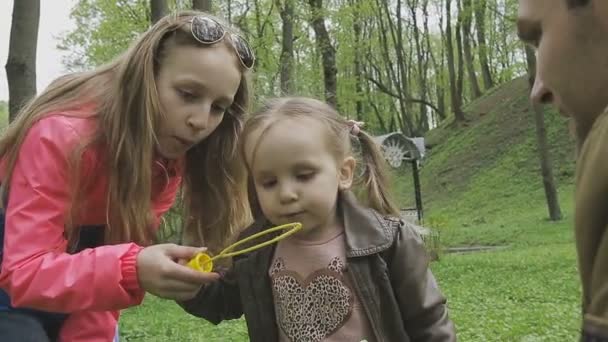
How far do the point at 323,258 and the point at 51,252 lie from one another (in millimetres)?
692

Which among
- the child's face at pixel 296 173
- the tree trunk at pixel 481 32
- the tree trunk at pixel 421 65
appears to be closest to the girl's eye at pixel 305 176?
the child's face at pixel 296 173

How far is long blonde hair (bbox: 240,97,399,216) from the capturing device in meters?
2.00

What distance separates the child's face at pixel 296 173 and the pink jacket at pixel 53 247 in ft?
1.18

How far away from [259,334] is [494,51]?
3354cm

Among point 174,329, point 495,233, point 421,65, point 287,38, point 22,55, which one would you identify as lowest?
point 174,329

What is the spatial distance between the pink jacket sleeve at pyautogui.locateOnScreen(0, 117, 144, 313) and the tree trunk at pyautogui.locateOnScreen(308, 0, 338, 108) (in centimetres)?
1009

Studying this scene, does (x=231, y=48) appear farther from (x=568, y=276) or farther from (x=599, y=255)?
(x=568, y=276)

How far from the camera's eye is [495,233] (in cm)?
1559

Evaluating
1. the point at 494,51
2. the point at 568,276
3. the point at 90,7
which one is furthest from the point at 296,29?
the point at 494,51

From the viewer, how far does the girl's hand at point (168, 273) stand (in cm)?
180

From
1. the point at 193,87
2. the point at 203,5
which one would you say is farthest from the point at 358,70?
the point at 193,87

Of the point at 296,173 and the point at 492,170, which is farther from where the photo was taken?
the point at 492,170

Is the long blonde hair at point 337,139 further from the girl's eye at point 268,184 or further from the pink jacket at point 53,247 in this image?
the pink jacket at point 53,247

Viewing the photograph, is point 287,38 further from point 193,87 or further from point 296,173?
point 296,173
